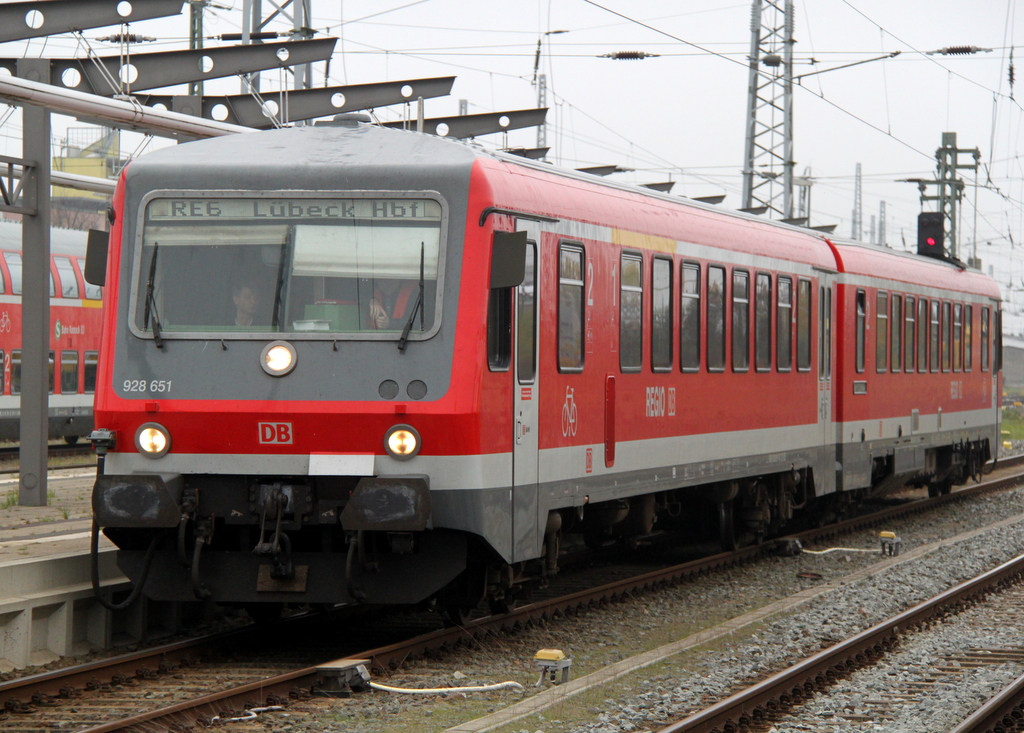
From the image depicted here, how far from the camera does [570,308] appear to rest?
9.86 m

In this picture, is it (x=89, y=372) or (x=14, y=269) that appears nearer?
(x=14, y=269)

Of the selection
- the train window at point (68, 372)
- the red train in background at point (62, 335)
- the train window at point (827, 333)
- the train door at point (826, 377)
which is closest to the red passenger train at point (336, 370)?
the train door at point (826, 377)

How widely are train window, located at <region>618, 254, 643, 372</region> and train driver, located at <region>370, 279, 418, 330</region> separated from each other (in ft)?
8.36

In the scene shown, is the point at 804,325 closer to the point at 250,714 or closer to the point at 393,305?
the point at 393,305

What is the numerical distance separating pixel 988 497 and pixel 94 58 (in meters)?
15.0

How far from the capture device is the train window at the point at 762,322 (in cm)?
1339

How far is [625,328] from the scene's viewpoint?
35.4 feet

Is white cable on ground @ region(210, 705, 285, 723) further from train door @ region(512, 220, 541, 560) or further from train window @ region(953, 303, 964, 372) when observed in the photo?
train window @ region(953, 303, 964, 372)

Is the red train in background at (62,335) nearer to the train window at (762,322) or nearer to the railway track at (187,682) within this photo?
the train window at (762,322)

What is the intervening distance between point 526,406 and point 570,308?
998 mm

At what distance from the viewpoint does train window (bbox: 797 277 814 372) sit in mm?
14531

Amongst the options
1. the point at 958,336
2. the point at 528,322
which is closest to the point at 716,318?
the point at 528,322

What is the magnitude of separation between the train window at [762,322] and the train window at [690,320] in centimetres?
140

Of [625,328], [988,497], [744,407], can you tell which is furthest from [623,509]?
[988,497]
